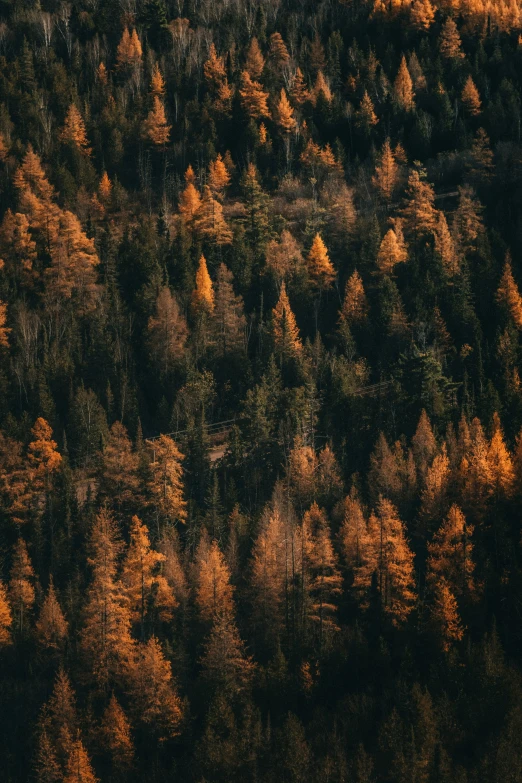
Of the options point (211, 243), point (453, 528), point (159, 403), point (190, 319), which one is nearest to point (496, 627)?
point (453, 528)

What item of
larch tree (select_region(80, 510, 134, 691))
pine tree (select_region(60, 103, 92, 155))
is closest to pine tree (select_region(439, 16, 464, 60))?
pine tree (select_region(60, 103, 92, 155))

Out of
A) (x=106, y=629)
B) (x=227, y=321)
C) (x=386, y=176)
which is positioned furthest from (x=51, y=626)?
(x=386, y=176)

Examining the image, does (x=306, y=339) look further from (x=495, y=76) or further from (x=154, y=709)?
(x=495, y=76)

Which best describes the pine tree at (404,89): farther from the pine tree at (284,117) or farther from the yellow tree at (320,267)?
the yellow tree at (320,267)

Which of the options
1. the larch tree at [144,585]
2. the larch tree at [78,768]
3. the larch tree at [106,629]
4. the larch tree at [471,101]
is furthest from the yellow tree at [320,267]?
the larch tree at [78,768]

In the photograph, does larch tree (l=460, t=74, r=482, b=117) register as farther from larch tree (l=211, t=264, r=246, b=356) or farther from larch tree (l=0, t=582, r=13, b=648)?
larch tree (l=0, t=582, r=13, b=648)
